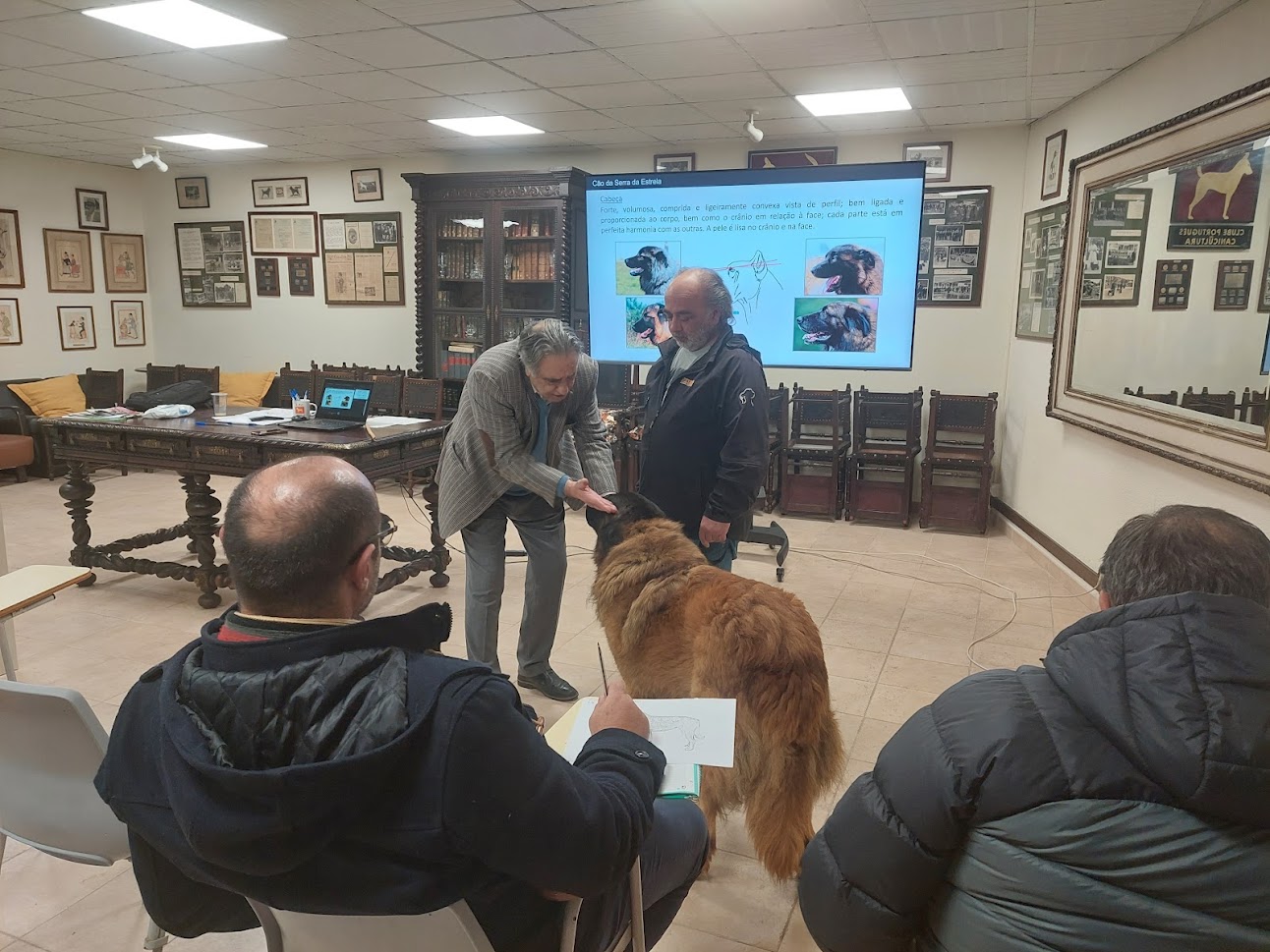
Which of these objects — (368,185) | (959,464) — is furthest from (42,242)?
(959,464)

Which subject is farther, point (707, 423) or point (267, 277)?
point (267, 277)

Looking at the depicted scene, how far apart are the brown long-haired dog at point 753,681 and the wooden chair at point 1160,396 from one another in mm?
2399

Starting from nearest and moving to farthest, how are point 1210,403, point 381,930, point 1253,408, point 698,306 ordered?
point 381,930 → point 698,306 → point 1253,408 → point 1210,403

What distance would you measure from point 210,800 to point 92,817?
896mm

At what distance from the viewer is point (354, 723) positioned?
0.88 metres

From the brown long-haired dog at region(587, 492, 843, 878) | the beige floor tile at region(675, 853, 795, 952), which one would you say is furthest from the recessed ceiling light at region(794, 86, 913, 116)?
the beige floor tile at region(675, 853, 795, 952)

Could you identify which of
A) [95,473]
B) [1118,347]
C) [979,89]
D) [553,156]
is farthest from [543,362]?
[95,473]

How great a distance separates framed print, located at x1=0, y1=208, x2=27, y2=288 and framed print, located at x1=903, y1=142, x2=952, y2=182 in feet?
23.6

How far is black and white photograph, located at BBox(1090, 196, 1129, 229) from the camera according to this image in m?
3.82

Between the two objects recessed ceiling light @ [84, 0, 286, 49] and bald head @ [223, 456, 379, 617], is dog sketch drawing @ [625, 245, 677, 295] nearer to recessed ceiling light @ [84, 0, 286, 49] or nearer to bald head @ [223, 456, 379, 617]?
recessed ceiling light @ [84, 0, 286, 49]

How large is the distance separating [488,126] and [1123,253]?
4030 millimetres

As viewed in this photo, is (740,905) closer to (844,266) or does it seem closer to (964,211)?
A: (844,266)

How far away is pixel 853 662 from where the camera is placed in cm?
330

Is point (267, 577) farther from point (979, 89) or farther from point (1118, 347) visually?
point (979, 89)
